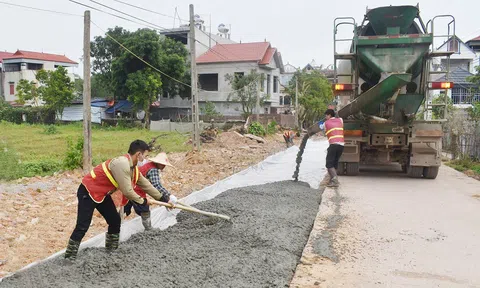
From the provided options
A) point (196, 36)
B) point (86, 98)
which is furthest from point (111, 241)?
point (196, 36)

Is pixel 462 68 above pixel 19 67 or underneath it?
underneath

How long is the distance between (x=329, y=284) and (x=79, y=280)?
2086 mm

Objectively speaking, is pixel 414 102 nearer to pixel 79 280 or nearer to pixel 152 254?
pixel 152 254

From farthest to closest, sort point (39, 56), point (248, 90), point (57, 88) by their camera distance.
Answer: point (39, 56) < point (57, 88) < point (248, 90)

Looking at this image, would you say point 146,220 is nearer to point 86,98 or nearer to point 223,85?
point 86,98

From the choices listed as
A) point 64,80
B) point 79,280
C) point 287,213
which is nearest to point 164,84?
point 64,80

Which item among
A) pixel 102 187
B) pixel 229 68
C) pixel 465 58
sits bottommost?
pixel 102 187

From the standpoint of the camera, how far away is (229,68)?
30516 millimetres

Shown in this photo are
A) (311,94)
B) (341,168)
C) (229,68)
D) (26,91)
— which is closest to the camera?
(341,168)

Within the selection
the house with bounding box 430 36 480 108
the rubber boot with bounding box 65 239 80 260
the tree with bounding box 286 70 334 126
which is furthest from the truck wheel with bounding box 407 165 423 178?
the tree with bounding box 286 70 334 126

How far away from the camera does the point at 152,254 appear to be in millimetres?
4277

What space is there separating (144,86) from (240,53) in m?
8.28

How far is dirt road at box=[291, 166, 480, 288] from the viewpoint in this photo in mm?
3850

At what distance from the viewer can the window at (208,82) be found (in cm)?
3206
